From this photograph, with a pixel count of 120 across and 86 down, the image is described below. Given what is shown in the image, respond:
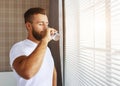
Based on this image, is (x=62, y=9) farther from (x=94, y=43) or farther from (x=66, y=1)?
(x=94, y=43)

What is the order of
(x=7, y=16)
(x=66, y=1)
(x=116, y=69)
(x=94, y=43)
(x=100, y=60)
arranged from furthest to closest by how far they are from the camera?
(x=7, y=16), (x=66, y=1), (x=94, y=43), (x=100, y=60), (x=116, y=69)

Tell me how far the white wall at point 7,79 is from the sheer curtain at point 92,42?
3.05 ft

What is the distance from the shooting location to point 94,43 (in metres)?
1.51

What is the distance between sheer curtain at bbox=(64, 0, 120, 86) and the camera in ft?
3.96

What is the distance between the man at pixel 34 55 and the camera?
48.1 inches

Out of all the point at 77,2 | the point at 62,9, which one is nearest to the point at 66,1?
the point at 62,9

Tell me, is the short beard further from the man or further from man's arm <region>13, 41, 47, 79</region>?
man's arm <region>13, 41, 47, 79</region>

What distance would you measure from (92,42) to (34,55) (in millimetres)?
498

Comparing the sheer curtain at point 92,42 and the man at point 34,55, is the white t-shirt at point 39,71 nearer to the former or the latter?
the man at point 34,55

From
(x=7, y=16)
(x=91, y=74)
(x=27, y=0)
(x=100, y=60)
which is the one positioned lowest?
(x=91, y=74)

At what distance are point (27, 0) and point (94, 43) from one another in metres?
1.86

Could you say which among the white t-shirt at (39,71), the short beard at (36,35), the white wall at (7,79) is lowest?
the white wall at (7,79)

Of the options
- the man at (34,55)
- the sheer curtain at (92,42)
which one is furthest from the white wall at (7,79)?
the man at (34,55)

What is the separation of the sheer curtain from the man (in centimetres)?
30
